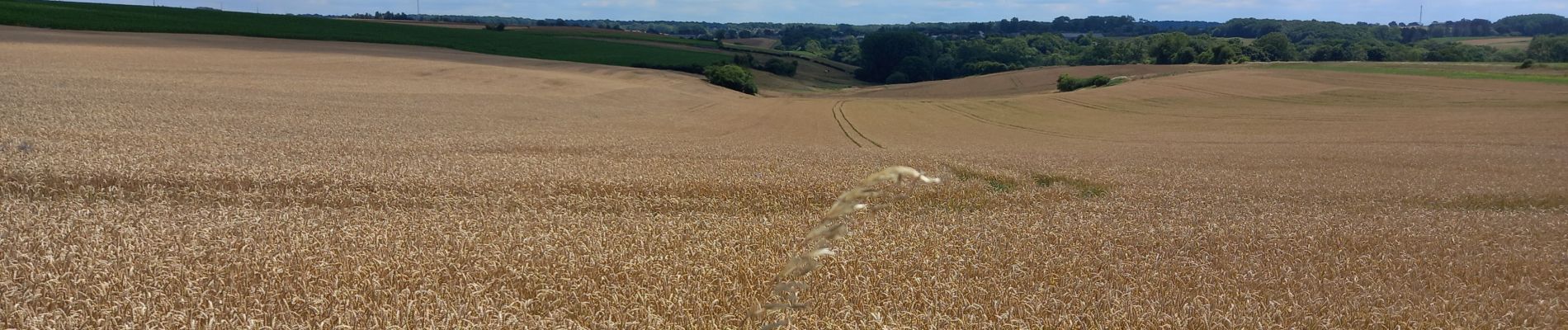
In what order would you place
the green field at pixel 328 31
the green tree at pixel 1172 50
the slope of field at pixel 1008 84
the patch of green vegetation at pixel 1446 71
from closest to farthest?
the patch of green vegetation at pixel 1446 71 < the green field at pixel 328 31 < the slope of field at pixel 1008 84 < the green tree at pixel 1172 50

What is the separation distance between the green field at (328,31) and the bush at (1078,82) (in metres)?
25.7

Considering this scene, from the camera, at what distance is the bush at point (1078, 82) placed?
5832 centimetres

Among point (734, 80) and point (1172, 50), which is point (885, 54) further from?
point (734, 80)

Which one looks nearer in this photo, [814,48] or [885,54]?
[885,54]

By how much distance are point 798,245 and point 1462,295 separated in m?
3.97

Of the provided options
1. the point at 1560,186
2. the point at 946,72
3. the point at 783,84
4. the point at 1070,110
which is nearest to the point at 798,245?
the point at 1560,186

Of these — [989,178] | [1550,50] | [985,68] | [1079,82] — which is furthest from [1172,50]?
[989,178]

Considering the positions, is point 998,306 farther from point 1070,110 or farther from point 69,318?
point 1070,110

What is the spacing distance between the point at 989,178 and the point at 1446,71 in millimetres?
59444

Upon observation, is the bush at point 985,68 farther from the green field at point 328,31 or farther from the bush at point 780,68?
the green field at point 328,31

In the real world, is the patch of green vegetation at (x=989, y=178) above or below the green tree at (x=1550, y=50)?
below

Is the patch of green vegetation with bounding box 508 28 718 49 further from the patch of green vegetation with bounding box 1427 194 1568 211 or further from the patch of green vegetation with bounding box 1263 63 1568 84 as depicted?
the patch of green vegetation with bounding box 1427 194 1568 211

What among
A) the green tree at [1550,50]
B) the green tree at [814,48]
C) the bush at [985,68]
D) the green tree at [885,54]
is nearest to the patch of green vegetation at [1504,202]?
the green tree at [1550,50]

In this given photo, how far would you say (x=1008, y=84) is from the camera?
2505 inches
